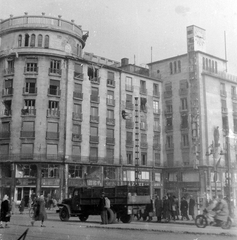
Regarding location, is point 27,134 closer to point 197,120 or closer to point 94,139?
point 94,139

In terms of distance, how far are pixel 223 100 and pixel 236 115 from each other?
2631mm

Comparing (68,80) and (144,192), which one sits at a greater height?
(68,80)

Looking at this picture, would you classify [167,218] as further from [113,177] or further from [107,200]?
[113,177]

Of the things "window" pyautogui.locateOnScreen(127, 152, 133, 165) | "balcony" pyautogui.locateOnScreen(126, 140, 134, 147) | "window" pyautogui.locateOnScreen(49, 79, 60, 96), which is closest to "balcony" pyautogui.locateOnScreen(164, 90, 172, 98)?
"balcony" pyautogui.locateOnScreen(126, 140, 134, 147)

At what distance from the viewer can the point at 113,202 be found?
20.2 meters

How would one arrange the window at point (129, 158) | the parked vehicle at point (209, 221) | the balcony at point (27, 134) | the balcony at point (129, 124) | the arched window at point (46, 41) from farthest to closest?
the balcony at point (129, 124)
the window at point (129, 158)
the arched window at point (46, 41)
the balcony at point (27, 134)
the parked vehicle at point (209, 221)

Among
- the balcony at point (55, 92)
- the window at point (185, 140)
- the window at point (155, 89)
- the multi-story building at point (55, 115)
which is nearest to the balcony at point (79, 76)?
the multi-story building at point (55, 115)

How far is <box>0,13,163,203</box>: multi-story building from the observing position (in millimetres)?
43062

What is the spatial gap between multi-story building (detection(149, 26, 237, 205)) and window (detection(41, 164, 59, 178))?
16.9m

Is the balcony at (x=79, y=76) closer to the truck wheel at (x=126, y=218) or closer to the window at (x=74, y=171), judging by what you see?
the window at (x=74, y=171)

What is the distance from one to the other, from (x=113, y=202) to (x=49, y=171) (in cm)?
2427

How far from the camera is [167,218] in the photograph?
21422 mm

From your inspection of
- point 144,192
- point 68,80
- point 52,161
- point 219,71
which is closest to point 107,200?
point 144,192

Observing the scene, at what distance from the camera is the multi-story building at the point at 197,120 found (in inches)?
1897
